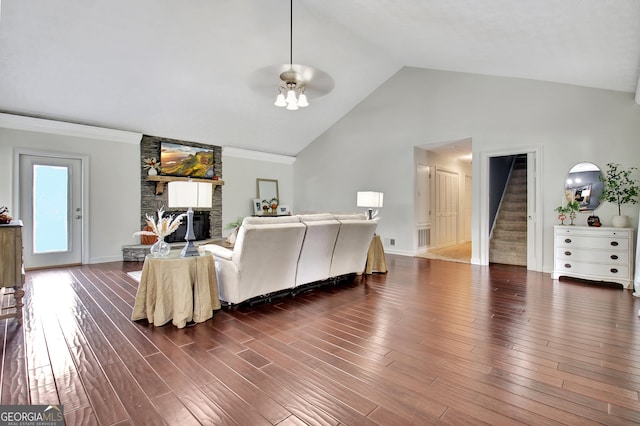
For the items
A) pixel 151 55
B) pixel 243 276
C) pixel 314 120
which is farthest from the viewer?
pixel 314 120

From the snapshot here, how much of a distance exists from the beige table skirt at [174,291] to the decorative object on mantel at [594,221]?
18.1 feet

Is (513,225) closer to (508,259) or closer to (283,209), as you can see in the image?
(508,259)

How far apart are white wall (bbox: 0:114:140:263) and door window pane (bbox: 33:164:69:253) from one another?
1.00 feet

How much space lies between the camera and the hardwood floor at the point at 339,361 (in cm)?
176

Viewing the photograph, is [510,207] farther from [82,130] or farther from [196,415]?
[82,130]

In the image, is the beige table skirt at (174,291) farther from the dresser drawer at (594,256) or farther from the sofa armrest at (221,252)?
the dresser drawer at (594,256)

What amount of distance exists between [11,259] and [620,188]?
24.9 feet

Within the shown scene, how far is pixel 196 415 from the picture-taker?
1.71 meters

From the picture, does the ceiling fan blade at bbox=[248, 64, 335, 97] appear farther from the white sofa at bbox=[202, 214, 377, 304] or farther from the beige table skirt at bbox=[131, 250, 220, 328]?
the beige table skirt at bbox=[131, 250, 220, 328]

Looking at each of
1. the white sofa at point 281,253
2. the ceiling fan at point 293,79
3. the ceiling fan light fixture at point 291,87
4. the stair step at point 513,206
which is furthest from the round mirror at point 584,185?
the ceiling fan at point 293,79

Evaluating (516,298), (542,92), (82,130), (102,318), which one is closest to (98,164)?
(82,130)

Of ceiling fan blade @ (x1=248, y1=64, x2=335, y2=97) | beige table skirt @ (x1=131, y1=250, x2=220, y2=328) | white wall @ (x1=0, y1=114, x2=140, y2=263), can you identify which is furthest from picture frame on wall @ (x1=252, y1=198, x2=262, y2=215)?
beige table skirt @ (x1=131, y1=250, x2=220, y2=328)

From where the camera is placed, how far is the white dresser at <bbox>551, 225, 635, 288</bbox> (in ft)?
14.5

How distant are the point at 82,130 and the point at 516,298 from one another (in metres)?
7.66
